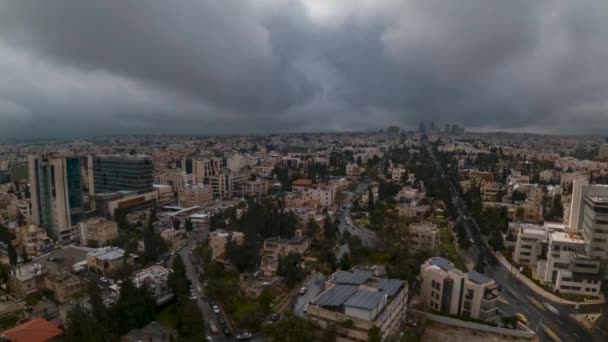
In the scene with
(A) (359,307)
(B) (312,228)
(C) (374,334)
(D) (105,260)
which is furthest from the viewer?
(B) (312,228)

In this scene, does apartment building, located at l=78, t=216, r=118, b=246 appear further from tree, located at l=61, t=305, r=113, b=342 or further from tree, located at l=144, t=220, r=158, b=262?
tree, located at l=61, t=305, r=113, b=342

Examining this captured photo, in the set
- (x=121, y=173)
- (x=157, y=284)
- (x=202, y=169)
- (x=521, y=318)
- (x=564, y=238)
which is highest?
(x=121, y=173)

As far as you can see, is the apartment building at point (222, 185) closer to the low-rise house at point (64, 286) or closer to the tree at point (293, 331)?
the low-rise house at point (64, 286)

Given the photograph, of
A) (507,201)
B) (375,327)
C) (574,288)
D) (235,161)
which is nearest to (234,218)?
(375,327)

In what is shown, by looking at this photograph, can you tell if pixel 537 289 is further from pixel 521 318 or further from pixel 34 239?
pixel 34 239

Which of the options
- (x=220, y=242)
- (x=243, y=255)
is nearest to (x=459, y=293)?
(x=243, y=255)

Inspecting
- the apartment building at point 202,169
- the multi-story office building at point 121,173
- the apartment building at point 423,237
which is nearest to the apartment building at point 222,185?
the apartment building at point 202,169
